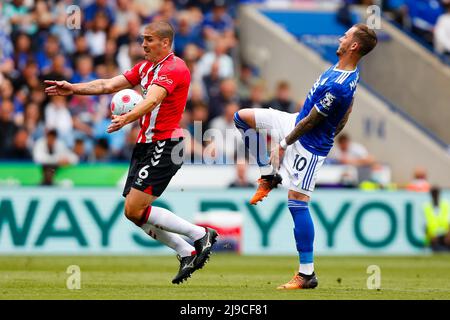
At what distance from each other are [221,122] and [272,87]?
3152 mm

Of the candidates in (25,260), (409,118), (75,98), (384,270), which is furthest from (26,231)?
(409,118)

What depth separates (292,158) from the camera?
38.0ft

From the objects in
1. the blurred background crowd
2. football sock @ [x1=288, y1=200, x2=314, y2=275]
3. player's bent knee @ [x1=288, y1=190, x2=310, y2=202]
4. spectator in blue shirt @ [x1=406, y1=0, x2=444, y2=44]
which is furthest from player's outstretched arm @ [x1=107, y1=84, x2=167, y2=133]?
spectator in blue shirt @ [x1=406, y1=0, x2=444, y2=44]

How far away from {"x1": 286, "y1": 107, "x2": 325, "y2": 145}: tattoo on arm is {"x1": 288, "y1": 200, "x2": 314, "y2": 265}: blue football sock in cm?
72

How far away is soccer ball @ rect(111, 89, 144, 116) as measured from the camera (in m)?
11.2

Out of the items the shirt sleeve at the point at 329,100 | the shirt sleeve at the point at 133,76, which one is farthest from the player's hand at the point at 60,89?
the shirt sleeve at the point at 329,100

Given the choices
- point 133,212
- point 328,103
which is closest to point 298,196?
point 328,103

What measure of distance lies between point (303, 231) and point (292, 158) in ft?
2.63

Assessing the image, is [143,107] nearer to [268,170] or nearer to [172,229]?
[172,229]

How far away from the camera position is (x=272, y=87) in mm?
23156

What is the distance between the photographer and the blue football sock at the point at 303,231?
1133 centimetres

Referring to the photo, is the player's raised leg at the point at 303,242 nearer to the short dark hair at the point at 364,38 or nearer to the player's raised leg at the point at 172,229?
the player's raised leg at the point at 172,229

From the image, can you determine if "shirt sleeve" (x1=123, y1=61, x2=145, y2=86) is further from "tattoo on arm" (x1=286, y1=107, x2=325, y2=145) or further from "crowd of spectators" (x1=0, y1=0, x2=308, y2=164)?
"crowd of spectators" (x1=0, y1=0, x2=308, y2=164)

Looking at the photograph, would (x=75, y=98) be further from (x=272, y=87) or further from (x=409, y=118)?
(x=409, y=118)
